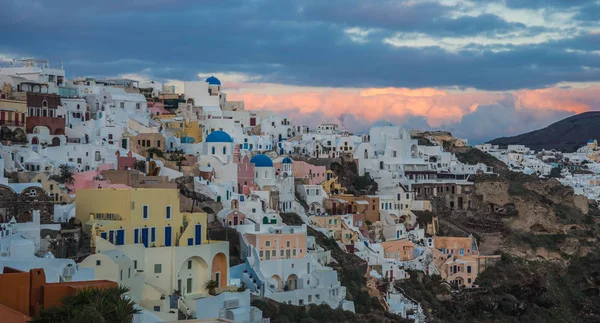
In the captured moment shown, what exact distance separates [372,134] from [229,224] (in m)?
32.6

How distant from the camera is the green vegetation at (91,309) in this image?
24.7m

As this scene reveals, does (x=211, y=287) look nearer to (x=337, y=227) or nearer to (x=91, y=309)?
(x=91, y=309)

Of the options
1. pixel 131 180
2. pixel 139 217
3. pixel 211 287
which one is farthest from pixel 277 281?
pixel 131 180

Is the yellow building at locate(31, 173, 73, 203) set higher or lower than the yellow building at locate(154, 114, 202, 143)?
lower

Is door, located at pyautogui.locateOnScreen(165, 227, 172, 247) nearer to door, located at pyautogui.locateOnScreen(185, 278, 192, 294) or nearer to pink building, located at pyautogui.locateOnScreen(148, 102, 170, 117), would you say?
door, located at pyautogui.locateOnScreen(185, 278, 192, 294)

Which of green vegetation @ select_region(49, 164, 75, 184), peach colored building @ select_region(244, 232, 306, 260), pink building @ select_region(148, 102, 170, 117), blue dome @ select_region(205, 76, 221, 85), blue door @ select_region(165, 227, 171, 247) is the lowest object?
peach colored building @ select_region(244, 232, 306, 260)

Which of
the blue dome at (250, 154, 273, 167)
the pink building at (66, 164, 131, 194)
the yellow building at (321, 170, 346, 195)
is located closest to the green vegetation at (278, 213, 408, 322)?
the blue dome at (250, 154, 273, 167)

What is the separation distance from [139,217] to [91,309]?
1673 centimetres

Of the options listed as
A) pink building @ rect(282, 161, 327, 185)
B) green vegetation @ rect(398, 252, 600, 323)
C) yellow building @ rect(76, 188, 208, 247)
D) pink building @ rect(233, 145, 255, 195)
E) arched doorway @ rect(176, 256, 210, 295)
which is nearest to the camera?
yellow building @ rect(76, 188, 208, 247)

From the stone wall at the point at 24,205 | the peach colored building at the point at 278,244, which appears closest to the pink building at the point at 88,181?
the stone wall at the point at 24,205

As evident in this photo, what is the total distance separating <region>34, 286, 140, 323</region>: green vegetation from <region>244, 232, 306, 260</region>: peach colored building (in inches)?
808

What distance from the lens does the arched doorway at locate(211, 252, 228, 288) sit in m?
42.8

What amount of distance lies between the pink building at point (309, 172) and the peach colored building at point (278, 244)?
1703 centimetres

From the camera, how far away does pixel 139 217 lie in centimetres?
4144
